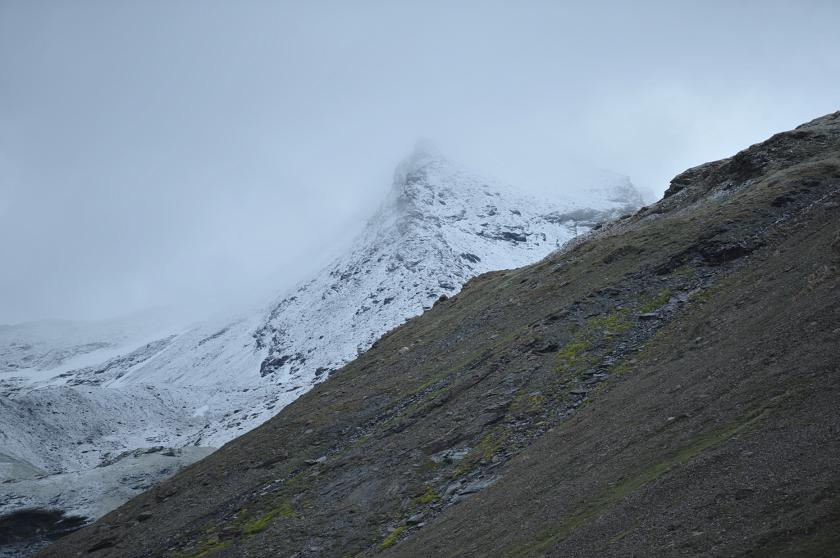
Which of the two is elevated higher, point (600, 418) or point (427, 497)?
point (600, 418)

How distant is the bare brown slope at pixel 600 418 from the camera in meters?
19.8

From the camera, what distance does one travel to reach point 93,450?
148500 millimetres

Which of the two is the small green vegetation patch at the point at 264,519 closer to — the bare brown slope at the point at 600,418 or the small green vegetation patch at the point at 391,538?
the bare brown slope at the point at 600,418

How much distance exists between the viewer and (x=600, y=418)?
31.1 metres

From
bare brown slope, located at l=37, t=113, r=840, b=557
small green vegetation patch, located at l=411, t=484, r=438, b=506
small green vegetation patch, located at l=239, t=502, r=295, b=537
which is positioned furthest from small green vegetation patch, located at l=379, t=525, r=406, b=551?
small green vegetation patch, located at l=239, t=502, r=295, b=537

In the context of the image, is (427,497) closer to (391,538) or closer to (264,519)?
(391,538)

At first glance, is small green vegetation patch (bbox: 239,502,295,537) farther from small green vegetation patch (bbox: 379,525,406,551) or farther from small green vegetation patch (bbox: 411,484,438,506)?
small green vegetation patch (bbox: 379,525,406,551)

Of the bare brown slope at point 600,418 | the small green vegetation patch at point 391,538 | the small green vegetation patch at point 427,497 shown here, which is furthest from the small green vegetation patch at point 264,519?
the small green vegetation patch at point 391,538

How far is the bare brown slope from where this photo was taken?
64.8ft

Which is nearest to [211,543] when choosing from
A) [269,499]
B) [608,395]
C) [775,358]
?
[269,499]

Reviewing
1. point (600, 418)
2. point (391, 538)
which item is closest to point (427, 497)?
point (391, 538)

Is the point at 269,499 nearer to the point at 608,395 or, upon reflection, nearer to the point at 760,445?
the point at 608,395

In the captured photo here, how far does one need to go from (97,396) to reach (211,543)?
489 ft

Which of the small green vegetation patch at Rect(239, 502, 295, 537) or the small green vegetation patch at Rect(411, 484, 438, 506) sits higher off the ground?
the small green vegetation patch at Rect(239, 502, 295, 537)
